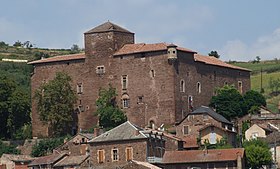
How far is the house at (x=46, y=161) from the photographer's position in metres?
90.5

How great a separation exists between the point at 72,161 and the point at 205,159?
12.8 metres

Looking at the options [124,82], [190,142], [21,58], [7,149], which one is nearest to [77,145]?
[190,142]

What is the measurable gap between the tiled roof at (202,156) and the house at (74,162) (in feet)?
24.6

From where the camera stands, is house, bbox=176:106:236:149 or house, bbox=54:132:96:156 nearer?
house, bbox=176:106:236:149

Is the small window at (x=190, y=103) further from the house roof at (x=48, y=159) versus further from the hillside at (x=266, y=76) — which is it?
the hillside at (x=266, y=76)

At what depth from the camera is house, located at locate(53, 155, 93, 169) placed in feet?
291

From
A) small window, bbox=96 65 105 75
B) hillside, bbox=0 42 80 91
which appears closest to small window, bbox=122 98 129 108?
small window, bbox=96 65 105 75

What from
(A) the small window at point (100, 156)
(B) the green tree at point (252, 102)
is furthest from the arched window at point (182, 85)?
(A) the small window at point (100, 156)

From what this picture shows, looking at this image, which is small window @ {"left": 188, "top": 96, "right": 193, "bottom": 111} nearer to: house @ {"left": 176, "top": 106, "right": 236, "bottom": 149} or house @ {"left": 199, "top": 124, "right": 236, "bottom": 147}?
house @ {"left": 176, "top": 106, "right": 236, "bottom": 149}

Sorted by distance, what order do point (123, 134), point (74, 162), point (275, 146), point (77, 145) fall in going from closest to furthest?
point (123, 134) → point (74, 162) → point (275, 146) → point (77, 145)

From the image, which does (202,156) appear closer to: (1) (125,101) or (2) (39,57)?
(1) (125,101)

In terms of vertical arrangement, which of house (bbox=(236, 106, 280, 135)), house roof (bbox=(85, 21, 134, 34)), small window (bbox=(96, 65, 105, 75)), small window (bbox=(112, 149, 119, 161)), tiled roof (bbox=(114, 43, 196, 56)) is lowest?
small window (bbox=(112, 149, 119, 161))

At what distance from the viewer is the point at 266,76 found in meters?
139

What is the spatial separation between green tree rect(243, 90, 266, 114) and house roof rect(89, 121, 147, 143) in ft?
64.6
